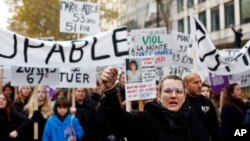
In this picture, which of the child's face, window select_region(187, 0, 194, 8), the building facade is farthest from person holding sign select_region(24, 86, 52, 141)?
window select_region(187, 0, 194, 8)

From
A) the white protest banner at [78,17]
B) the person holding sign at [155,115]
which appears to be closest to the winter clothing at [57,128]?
the white protest banner at [78,17]

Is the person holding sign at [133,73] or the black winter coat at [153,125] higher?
the person holding sign at [133,73]

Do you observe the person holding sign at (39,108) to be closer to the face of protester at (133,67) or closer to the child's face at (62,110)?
the child's face at (62,110)

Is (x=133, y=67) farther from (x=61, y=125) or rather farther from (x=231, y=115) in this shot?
(x=231, y=115)

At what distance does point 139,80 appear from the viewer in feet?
23.7

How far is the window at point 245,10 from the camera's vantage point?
1346 inches

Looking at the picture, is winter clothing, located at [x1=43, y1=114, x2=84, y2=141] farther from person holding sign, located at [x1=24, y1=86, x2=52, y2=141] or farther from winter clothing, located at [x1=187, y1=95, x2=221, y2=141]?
winter clothing, located at [x1=187, y1=95, x2=221, y2=141]

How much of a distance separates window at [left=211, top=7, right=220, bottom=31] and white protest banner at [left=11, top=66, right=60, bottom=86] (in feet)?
103

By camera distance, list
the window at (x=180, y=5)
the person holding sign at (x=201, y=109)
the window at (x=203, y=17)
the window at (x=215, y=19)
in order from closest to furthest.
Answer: the person holding sign at (x=201, y=109) → the window at (x=215, y=19) → the window at (x=203, y=17) → the window at (x=180, y=5)

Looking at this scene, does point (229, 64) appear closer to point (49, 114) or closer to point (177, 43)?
point (177, 43)

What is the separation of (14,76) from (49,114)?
865 millimetres

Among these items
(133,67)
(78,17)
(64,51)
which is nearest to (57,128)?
(64,51)

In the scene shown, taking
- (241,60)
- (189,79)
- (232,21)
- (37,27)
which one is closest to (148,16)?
(232,21)

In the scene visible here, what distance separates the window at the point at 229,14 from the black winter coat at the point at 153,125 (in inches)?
1323
